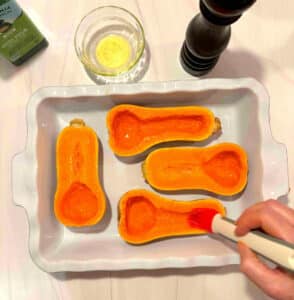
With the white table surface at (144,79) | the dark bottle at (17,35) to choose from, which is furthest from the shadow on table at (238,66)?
the dark bottle at (17,35)

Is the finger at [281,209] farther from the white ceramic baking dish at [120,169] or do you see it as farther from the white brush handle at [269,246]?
the white ceramic baking dish at [120,169]

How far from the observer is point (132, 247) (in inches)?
27.2

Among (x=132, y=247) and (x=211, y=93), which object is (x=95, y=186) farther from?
(x=211, y=93)

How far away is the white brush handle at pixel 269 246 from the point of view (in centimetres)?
44

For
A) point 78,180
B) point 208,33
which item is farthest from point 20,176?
point 208,33

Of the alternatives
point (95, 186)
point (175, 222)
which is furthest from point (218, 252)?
point (95, 186)

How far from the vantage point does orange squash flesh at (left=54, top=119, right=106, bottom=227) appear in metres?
0.68

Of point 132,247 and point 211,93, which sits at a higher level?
point 211,93

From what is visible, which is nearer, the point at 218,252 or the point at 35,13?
the point at 218,252

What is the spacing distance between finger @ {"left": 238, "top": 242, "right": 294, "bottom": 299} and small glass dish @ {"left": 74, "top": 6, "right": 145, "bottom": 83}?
344 mm

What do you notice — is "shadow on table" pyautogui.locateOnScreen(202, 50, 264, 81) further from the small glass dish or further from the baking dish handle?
the baking dish handle

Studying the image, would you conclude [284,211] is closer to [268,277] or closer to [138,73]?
[268,277]

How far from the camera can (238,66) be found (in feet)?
2.45

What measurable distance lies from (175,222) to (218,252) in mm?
74
